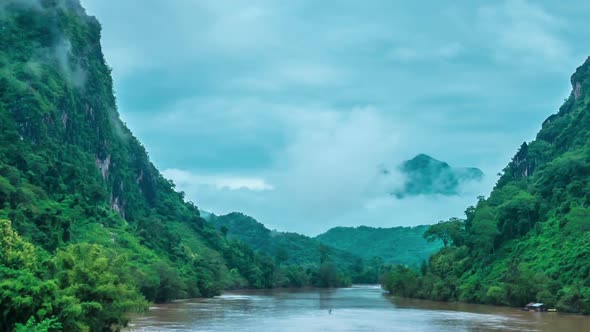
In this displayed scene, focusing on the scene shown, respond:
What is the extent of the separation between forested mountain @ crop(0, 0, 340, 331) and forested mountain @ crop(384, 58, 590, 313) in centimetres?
3462

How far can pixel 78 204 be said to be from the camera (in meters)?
87.1

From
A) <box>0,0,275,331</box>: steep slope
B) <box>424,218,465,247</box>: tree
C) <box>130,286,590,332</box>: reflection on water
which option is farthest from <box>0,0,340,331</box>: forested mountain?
<box>424,218,465,247</box>: tree

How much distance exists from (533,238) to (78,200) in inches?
2272

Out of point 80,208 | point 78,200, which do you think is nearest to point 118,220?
point 78,200

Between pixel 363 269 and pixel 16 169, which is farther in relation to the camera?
pixel 363 269

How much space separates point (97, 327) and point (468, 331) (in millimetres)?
24496

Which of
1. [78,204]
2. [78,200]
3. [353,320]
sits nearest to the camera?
[353,320]

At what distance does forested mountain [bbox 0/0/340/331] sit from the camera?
101 ft

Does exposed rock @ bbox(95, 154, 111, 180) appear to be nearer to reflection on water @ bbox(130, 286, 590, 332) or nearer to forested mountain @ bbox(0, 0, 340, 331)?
forested mountain @ bbox(0, 0, 340, 331)

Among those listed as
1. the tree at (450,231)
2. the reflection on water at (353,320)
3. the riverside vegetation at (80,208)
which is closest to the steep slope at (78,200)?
the riverside vegetation at (80,208)

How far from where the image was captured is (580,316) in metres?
54.3

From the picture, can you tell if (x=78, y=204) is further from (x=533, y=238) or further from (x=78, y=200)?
(x=533, y=238)

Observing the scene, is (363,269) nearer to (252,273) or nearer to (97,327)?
(252,273)

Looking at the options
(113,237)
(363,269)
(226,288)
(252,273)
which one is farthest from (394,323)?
(363,269)
